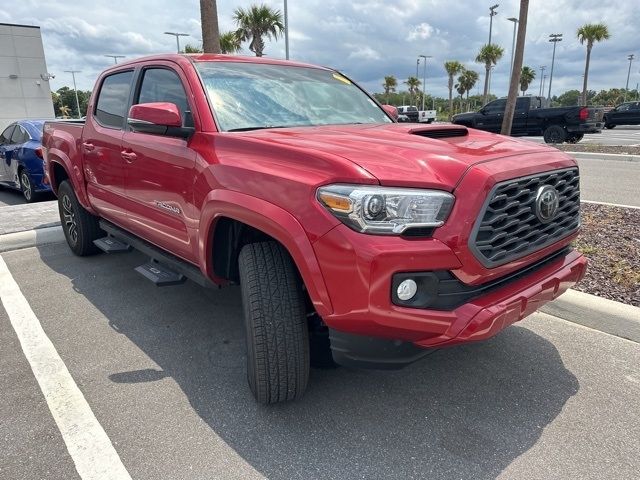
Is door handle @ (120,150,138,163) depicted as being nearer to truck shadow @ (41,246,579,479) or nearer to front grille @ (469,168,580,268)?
truck shadow @ (41,246,579,479)

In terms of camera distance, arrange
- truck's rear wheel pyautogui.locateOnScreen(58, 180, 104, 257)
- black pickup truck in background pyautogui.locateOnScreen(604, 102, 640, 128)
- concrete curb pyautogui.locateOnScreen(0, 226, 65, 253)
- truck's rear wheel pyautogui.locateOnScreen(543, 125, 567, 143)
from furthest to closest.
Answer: black pickup truck in background pyautogui.locateOnScreen(604, 102, 640, 128), truck's rear wheel pyautogui.locateOnScreen(543, 125, 567, 143), concrete curb pyautogui.locateOnScreen(0, 226, 65, 253), truck's rear wheel pyautogui.locateOnScreen(58, 180, 104, 257)

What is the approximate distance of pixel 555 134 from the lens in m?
17.7

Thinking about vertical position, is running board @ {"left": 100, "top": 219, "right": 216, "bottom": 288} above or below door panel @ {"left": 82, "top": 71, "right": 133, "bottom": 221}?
below

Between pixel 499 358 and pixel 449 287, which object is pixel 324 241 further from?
pixel 499 358

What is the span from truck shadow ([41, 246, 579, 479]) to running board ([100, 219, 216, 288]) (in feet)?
1.57

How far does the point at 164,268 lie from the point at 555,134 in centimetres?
1761

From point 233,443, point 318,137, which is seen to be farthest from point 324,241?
point 233,443

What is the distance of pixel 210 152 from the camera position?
2795 mm

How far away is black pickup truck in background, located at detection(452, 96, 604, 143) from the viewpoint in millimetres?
16891

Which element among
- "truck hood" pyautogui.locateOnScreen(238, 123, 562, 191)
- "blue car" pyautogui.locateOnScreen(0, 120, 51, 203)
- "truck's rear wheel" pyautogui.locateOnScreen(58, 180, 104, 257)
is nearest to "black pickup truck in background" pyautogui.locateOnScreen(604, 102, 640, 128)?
"blue car" pyautogui.locateOnScreen(0, 120, 51, 203)

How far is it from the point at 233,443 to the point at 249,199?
1212mm

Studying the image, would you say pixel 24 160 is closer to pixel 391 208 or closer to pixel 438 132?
pixel 438 132

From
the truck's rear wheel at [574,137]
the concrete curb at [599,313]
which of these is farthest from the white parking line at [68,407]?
the truck's rear wheel at [574,137]

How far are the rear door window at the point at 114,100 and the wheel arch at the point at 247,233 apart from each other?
1807 millimetres
